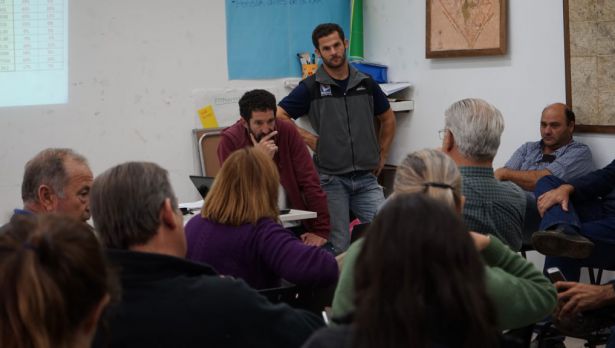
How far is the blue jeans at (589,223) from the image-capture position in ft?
12.2

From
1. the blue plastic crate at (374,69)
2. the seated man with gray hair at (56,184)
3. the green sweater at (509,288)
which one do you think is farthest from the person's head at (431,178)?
the blue plastic crate at (374,69)

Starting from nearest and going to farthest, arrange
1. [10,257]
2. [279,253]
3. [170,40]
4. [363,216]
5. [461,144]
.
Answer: [10,257]
[279,253]
[461,144]
[363,216]
[170,40]

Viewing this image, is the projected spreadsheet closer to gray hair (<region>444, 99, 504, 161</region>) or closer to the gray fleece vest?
the gray fleece vest

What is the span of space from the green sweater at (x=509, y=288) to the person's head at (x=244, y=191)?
0.57m

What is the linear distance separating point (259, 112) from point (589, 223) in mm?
1755

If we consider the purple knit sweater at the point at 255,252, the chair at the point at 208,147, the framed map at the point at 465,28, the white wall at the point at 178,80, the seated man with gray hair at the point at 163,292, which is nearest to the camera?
the seated man with gray hair at the point at 163,292

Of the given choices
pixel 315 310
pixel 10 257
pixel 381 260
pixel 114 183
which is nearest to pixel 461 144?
pixel 315 310

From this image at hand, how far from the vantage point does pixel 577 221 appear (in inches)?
147

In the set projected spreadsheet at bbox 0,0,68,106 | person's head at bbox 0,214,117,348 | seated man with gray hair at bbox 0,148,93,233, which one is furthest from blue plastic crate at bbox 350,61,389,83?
person's head at bbox 0,214,117,348

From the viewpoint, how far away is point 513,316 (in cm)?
199

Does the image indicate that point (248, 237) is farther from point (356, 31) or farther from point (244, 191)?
point (356, 31)

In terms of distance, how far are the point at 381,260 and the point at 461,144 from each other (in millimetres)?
1593

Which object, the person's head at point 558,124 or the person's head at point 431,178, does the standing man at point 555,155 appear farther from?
the person's head at point 431,178

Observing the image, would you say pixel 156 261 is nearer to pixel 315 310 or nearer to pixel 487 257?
pixel 487 257
